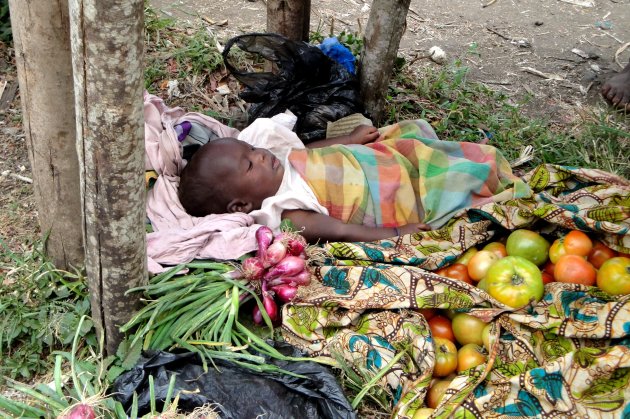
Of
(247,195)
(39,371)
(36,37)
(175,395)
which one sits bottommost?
(39,371)

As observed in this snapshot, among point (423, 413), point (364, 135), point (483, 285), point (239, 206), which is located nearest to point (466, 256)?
point (483, 285)

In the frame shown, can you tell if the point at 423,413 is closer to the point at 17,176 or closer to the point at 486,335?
the point at 486,335

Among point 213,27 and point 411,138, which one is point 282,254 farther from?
point 213,27

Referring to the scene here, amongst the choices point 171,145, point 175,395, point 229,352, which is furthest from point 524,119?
point 175,395

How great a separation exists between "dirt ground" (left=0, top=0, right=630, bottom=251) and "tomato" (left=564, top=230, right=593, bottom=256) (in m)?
1.91

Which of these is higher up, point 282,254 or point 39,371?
point 282,254

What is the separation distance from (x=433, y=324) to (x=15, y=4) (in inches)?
86.1

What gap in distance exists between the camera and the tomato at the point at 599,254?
9.75 ft

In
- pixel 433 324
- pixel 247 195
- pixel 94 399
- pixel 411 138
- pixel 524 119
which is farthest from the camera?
pixel 524 119

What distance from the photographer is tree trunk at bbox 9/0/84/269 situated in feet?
8.34

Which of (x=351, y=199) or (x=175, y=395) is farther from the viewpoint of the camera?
(x=351, y=199)

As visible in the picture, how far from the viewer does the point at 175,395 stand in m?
2.43

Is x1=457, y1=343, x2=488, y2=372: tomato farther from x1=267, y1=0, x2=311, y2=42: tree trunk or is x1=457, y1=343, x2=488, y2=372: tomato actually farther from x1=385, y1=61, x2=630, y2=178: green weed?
x1=267, y1=0, x2=311, y2=42: tree trunk

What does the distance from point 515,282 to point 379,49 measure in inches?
74.6
